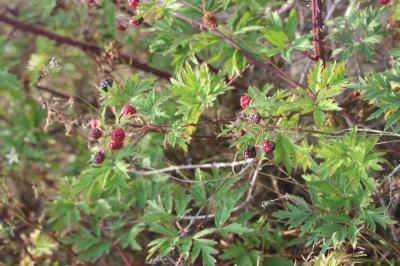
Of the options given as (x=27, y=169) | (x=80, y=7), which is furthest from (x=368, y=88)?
(x=27, y=169)

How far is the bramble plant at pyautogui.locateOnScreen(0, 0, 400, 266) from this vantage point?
2236mm

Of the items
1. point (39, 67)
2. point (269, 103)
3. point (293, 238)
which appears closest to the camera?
point (269, 103)

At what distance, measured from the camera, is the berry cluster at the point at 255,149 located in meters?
2.14

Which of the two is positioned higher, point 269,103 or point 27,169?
point 269,103

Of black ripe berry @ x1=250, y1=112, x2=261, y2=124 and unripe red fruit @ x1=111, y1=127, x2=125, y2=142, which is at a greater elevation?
black ripe berry @ x1=250, y1=112, x2=261, y2=124

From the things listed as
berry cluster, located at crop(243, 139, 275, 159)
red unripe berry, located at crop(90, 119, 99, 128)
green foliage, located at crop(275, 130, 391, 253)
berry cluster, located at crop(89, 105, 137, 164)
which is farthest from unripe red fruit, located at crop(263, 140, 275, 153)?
red unripe berry, located at crop(90, 119, 99, 128)

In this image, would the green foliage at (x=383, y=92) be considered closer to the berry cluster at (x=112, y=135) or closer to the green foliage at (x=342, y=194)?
the green foliage at (x=342, y=194)

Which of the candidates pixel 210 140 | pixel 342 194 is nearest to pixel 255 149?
pixel 342 194

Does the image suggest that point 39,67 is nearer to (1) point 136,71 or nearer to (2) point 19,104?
(1) point 136,71

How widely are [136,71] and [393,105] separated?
195 centimetres

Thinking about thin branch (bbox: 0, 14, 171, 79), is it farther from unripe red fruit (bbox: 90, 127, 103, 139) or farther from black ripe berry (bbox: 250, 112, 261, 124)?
black ripe berry (bbox: 250, 112, 261, 124)

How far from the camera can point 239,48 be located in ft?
8.50

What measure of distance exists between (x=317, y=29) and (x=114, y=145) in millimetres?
1002

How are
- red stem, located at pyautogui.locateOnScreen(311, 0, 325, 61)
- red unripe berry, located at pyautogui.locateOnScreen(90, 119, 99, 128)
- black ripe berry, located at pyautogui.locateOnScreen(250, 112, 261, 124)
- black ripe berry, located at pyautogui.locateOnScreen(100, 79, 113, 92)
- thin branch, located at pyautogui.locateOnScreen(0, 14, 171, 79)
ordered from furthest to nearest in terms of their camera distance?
1. thin branch, located at pyautogui.locateOnScreen(0, 14, 171, 79)
2. black ripe berry, located at pyautogui.locateOnScreen(100, 79, 113, 92)
3. red stem, located at pyautogui.locateOnScreen(311, 0, 325, 61)
4. red unripe berry, located at pyautogui.locateOnScreen(90, 119, 99, 128)
5. black ripe berry, located at pyautogui.locateOnScreen(250, 112, 261, 124)
